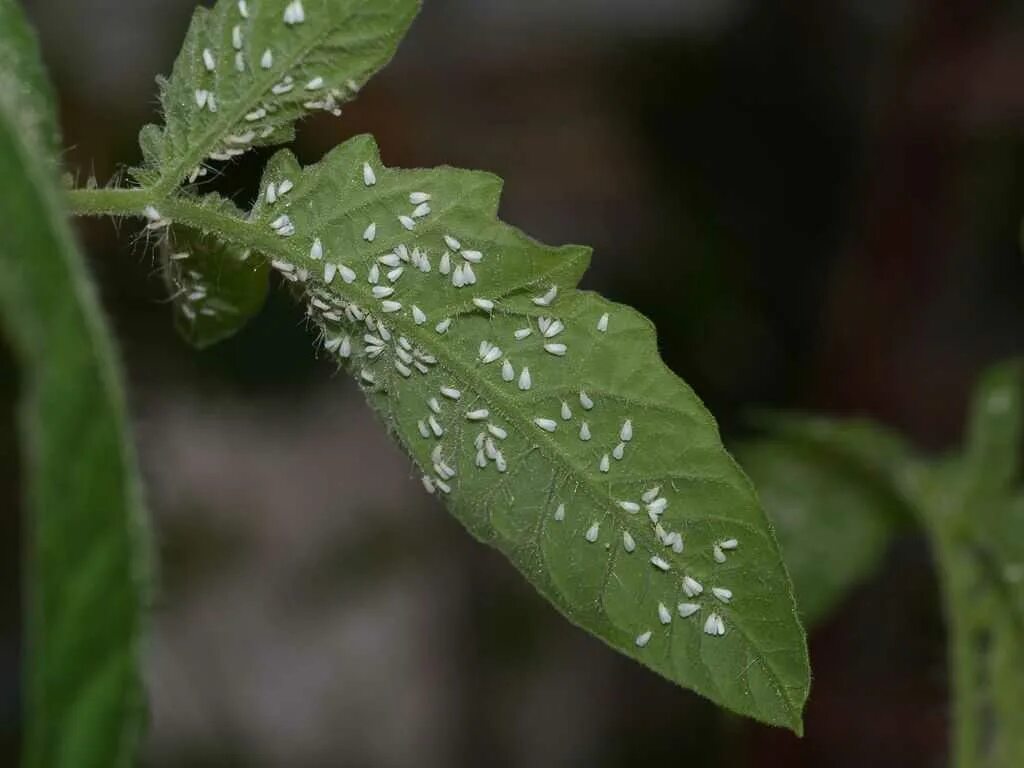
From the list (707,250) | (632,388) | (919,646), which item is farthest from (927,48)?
(632,388)

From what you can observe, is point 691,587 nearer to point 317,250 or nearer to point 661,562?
point 661,562

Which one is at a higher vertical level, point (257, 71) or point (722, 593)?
point (257, 71)

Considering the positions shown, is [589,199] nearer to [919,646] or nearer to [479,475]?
[919,646]

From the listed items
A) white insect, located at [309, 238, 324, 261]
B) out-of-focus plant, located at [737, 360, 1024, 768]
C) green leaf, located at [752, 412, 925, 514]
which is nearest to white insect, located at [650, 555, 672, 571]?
white insect, located at [309, 238, 324, 261]

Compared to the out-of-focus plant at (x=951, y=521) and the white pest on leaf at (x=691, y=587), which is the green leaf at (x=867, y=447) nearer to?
the out-of-focus plant at (x=951, y=521)

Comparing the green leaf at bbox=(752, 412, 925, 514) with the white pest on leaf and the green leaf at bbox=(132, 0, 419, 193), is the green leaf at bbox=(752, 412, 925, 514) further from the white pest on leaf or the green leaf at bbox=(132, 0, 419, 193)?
the green leaf at bbox=(132, 0, 419, 193)

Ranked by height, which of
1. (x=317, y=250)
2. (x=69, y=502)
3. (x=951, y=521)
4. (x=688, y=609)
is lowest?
(x=951, y=521)

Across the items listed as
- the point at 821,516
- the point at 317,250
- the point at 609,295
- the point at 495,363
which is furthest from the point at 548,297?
the point at 609,295
